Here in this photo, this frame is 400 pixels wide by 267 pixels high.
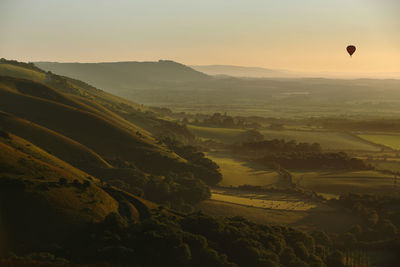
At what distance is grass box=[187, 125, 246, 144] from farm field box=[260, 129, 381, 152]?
12346mm

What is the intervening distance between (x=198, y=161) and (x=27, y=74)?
104948 mm

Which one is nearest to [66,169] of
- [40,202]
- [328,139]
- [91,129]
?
[40,202]

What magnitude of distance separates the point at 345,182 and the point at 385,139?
7700 cm

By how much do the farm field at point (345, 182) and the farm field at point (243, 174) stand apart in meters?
5.53

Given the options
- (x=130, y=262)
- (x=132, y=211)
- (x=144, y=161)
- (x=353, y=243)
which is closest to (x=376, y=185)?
(x=353, y=243)

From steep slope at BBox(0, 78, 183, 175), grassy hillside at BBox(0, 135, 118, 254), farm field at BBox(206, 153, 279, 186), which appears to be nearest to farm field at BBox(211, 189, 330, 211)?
farm field at BBox(206, 153, 279, 186)

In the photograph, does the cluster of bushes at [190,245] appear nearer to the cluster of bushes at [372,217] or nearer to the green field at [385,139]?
the cluster of bushes at [372,217]

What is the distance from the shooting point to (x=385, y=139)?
163250mm

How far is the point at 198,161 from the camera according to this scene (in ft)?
353

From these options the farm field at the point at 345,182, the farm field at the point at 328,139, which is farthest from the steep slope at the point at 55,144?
the farm field at the point at 328,139

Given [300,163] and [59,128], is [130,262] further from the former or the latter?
[300,163]

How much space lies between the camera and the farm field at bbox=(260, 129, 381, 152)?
146 metres

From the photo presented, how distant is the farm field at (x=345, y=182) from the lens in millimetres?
89250

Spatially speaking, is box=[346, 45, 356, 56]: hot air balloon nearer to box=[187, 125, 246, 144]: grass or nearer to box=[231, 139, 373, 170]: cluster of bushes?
box=[231, 139, 373, 170]: cluster of bushes
